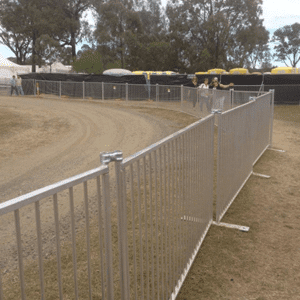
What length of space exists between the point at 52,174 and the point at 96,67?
44524mm

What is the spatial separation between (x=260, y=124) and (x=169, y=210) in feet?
20.1

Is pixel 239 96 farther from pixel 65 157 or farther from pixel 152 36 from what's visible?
pixel 152 36

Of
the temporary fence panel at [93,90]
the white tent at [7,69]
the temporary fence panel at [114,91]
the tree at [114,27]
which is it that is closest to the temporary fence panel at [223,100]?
the temporary fence panel at [114,91]

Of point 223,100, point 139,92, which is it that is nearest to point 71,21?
point 139,92

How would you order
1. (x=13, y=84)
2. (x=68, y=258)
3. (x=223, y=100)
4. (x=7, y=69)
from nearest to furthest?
1. (x=68, y=258)
2. (x=223, y=100)
3. (x=13, y=84)
4. (x=7, y=69)

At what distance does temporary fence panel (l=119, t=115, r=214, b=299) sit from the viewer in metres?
2.76

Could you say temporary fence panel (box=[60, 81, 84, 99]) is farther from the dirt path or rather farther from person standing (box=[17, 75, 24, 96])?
the dirt path

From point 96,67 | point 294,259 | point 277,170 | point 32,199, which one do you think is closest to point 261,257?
point 294,259

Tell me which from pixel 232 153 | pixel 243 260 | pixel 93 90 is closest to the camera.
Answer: pixel 243 260

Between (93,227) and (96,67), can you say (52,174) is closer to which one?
(93,227)

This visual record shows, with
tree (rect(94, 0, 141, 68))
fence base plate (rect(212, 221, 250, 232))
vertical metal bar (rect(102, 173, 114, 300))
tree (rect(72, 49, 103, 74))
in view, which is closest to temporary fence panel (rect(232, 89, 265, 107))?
fence base plate (rect(212, 221, 250, 232))

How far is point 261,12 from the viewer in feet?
187

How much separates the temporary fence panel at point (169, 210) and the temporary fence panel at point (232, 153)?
424 millimetres

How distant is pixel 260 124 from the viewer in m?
8.88
